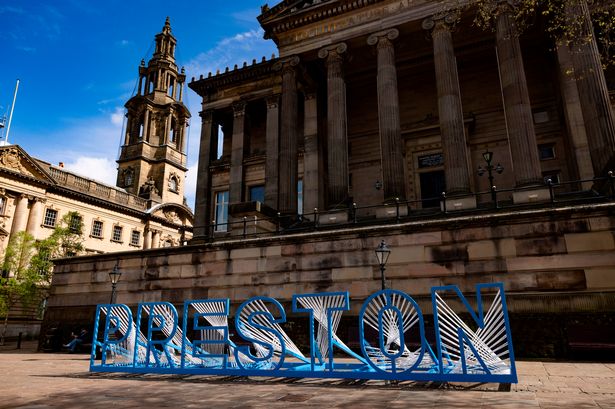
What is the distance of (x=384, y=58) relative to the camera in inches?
842

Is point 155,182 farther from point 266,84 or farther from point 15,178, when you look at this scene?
point 266,84

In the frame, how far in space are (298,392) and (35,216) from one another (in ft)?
137

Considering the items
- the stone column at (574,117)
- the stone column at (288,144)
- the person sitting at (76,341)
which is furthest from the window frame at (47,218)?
the stone column at (574,117)

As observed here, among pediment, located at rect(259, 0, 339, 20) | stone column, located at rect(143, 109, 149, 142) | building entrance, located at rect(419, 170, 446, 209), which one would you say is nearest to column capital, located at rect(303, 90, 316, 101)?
pediment, located at rect(259, 0, 339, 20)

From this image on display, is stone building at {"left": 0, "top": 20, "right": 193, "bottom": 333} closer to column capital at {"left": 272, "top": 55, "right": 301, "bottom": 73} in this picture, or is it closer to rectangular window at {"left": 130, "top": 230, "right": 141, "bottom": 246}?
rectangular window at {"left": 130, "top": 230, "right": 141, "bottom": 246}

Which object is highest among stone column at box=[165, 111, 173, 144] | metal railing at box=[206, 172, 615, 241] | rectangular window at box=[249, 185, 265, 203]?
stone column at box=[165, 111, 173, 144]

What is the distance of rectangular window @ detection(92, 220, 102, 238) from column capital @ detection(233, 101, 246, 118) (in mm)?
25809

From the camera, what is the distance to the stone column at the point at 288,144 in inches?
885

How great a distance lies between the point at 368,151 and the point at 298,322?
14.9 metres

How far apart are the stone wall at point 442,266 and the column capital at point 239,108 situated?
14.1 m

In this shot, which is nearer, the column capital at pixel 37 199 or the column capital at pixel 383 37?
the column capital at pixel 383 37

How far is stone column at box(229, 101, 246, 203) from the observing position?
93.4 feet

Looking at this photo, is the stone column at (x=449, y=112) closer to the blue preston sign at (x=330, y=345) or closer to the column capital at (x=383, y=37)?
the column capital at (x=383, y=37)

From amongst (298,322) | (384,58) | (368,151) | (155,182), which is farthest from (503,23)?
(155,182)
